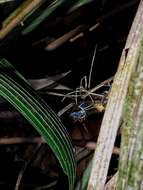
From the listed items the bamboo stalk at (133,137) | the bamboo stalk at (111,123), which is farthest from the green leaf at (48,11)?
the bamboo stalk at (133,137)

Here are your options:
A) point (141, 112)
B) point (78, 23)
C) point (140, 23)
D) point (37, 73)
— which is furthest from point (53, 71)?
point (141, 112)

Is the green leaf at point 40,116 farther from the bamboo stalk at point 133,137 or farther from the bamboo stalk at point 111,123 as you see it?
the bamboo stalk at point 133,137

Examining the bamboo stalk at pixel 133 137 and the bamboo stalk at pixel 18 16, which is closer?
the bamboo stalk at pixel 133 137

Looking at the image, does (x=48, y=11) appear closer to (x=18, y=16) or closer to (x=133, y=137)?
(x=18, y=16)

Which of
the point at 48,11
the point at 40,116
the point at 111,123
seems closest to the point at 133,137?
the point at 111,123

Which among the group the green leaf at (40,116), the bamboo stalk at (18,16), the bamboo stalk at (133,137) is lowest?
the green leaf at (40,116)

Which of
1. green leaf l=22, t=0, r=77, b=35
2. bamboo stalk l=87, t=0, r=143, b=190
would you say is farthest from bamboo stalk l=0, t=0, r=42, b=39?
bamboo stalk l=87, t=0, r=143, b=190

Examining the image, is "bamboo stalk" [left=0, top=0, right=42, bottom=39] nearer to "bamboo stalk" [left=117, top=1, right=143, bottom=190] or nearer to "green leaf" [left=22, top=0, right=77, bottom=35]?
"green leaf" [left=22, top=0, right=77, bottom=35]

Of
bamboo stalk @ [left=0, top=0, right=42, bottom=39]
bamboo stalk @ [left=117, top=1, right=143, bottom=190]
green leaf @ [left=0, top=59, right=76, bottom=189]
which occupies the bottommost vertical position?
green leaf @ [left=0, top=59, right=76, bottom=189]
